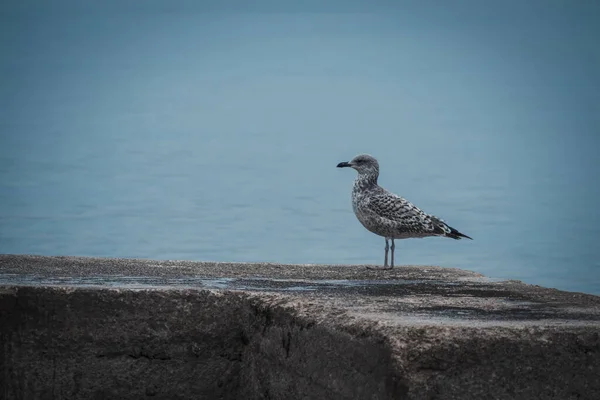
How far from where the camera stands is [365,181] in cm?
830

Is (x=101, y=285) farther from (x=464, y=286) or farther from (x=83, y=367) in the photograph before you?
(x=464, y=286)

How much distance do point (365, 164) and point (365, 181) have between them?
0.17 meters

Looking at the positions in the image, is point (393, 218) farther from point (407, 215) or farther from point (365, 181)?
point (365, 181)

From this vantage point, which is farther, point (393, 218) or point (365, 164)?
point (365, 164)

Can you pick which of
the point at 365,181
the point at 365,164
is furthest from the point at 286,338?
the point at 365,164

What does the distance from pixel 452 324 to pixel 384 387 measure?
1.30 ft

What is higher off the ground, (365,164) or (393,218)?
(365,164)

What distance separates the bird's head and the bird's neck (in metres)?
0.04

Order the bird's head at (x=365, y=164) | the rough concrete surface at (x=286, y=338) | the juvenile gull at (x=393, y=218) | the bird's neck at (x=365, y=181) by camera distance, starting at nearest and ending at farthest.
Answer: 1. the rough concrete surface at (x=286, y=338)
2. the juvenile gull at (x=393, y=218)
3. the bird's neck at (x=365, y=181)
4. the bird's head at (x=365, y=164)

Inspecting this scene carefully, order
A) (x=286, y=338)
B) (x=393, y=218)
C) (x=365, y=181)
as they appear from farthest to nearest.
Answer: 1. (x=365, y=181)
2. (x=393, y=218)
3. (x=286, y=338)

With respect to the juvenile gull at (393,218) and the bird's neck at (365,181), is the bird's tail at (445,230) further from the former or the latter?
the bird's neck at (365,181)

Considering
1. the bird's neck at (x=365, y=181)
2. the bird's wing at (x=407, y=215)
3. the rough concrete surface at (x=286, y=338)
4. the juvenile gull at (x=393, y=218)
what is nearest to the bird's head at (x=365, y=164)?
the bird's neck at (x=365, y=181)

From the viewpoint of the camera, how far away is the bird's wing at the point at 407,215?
7742 millimetres

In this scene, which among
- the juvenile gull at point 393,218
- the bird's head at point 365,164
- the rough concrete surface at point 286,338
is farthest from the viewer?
the bird's head at point 365,164
